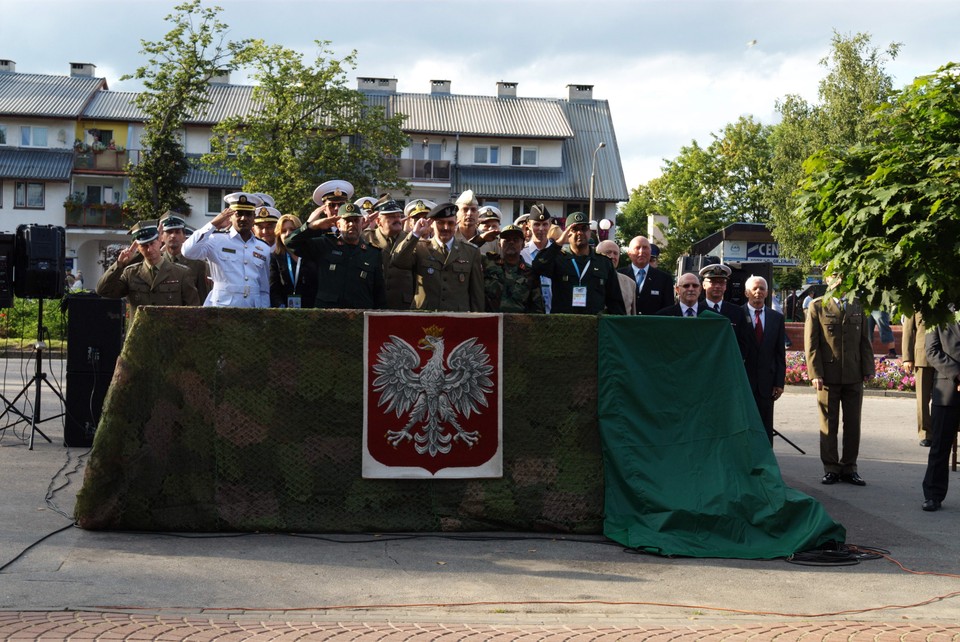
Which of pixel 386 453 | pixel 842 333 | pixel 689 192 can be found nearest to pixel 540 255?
pixel 386 453

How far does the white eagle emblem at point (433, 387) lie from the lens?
8.31 meters

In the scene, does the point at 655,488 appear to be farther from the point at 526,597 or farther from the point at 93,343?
the point at 93,343

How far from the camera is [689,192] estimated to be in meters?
75.5

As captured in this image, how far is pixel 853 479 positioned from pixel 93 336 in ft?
26.3

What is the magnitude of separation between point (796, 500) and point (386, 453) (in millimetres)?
3012

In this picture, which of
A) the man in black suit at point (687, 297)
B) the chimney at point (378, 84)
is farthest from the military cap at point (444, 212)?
the chimney at point (378, 84)

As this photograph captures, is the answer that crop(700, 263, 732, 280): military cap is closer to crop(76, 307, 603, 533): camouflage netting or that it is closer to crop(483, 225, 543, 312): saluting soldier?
crop(483, 225, 543, 312): saluting soldier

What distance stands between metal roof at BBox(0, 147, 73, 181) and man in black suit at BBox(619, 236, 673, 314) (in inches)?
2275

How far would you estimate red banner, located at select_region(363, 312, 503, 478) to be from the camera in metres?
8.27

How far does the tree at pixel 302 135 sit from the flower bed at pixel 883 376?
82.2ft

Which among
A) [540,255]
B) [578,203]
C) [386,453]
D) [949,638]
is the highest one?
[578,203]

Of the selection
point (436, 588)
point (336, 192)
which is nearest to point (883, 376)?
point (336, 192)

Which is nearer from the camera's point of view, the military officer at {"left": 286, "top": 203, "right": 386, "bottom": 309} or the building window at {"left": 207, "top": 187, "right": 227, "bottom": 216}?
the military officer at {"left": 286, "top": 203, "right": 386, "bottom": 309}

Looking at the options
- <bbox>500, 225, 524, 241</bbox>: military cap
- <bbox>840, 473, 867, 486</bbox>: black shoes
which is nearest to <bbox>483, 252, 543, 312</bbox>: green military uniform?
<bbox>500, 225, 524, 241</bbox>: military cap
